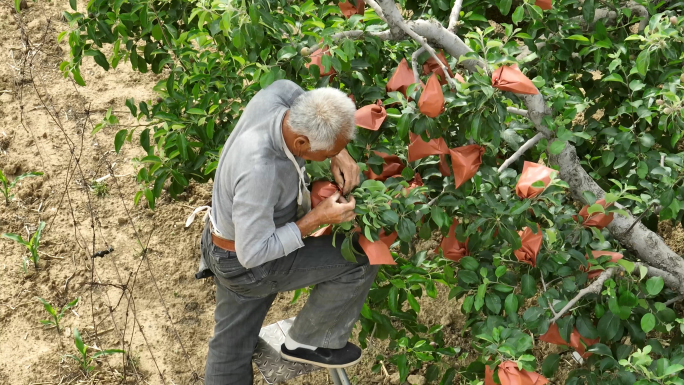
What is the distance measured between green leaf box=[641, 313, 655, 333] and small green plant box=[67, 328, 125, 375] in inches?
89.5

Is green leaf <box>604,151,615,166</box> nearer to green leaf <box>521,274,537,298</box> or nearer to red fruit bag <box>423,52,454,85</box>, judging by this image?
green leaf <box>521,274,537,298</box>

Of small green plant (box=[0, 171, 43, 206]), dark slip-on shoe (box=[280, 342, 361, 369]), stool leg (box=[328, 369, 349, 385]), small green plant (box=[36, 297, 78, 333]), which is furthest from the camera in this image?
small green plant (box=[0, 171, 43, 206])

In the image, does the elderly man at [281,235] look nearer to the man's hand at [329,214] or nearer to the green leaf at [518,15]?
the man's hand at [329,214]

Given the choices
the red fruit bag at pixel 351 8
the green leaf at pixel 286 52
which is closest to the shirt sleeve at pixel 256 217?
the green leaf at pixel 286 52

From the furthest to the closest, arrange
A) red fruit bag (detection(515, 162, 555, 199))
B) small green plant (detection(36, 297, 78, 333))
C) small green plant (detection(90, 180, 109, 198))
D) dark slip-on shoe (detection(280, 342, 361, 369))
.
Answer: small green plant (detection(90, 180, 109, 198))
small green plant (detection(36, 297, 78, 333))
dark slip-on shoe (detection(280, 342, 361, 369))
red fruit bag (detection(515, 162, 555, 199))

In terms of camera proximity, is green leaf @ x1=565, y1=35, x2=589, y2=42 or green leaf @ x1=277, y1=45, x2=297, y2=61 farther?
green leaf @ x1=565, y1=35, x2=589, y2=42

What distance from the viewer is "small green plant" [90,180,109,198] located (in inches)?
178

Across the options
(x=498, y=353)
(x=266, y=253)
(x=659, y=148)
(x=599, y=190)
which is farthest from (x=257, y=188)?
(x=659, y=148)

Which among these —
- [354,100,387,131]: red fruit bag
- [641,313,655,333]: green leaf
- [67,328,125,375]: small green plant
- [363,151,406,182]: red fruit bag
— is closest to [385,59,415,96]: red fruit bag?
[354,100,387,131]: red fruit bag

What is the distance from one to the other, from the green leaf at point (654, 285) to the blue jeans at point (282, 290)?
903 mm

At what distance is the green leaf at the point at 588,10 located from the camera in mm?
2730

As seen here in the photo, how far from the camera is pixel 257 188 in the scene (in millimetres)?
2416

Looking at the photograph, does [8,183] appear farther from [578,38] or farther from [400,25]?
[578,38]

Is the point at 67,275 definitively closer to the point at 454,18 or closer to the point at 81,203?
the point at 81,203
